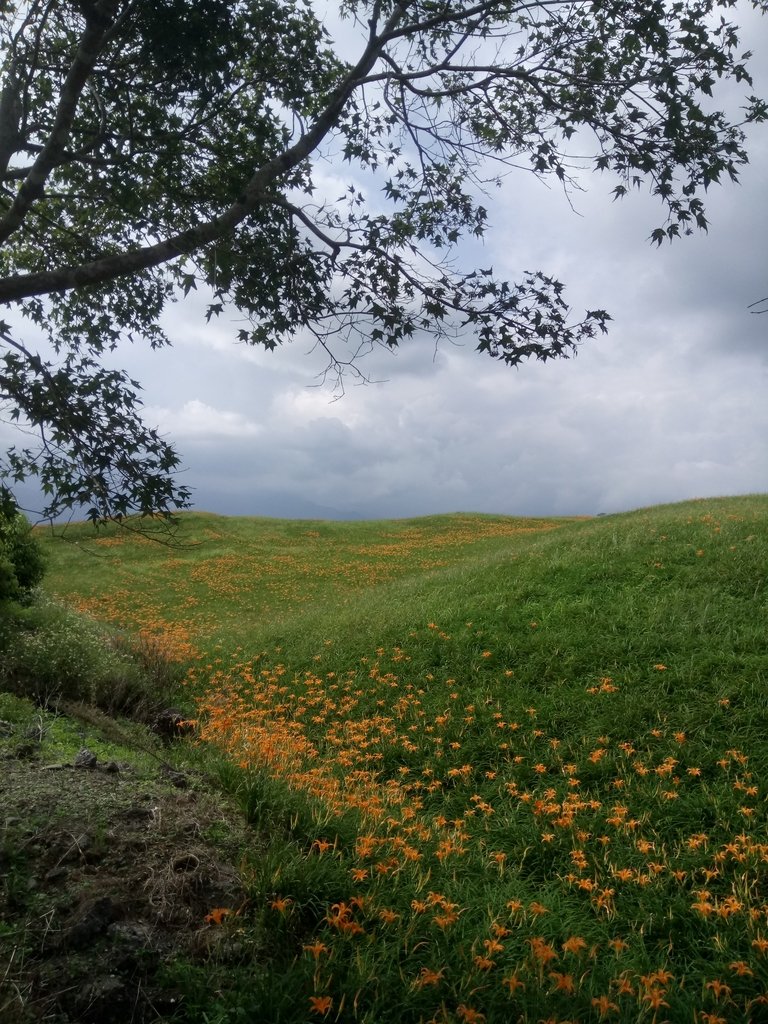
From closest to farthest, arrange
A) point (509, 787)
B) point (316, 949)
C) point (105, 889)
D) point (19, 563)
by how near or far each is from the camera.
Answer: point (316, 949) < point (105, 889) < point (509, 787) < point (19, 563)

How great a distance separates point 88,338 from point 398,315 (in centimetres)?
359

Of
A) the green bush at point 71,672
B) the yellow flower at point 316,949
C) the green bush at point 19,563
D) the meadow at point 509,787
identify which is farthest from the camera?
the green bush at point 19,563

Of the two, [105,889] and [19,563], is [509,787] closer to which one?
[105,889]

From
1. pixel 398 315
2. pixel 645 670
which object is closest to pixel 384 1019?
pixel 398 315

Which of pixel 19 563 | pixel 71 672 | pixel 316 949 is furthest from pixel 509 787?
pixel 19 563

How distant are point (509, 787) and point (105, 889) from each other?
406cm

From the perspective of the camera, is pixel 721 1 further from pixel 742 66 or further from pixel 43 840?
pixel 43 840


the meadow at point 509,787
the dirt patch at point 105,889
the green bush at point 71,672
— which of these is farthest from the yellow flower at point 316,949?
the green bush at point 71,672

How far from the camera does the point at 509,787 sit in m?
6.62

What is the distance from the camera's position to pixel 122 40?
622 centimetres

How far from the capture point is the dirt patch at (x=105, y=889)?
3.18 m

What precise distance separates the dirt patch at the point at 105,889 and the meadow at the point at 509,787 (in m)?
0.18

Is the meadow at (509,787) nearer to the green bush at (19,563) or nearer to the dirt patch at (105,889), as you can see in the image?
the dirt patch at (105,889)

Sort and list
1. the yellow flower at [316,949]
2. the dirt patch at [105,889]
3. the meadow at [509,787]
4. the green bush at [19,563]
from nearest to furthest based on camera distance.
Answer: the dirt patch at [105,889] → the yellow flower at [316,949] → the meadow at [509,787] → the green bush at [19,563]
